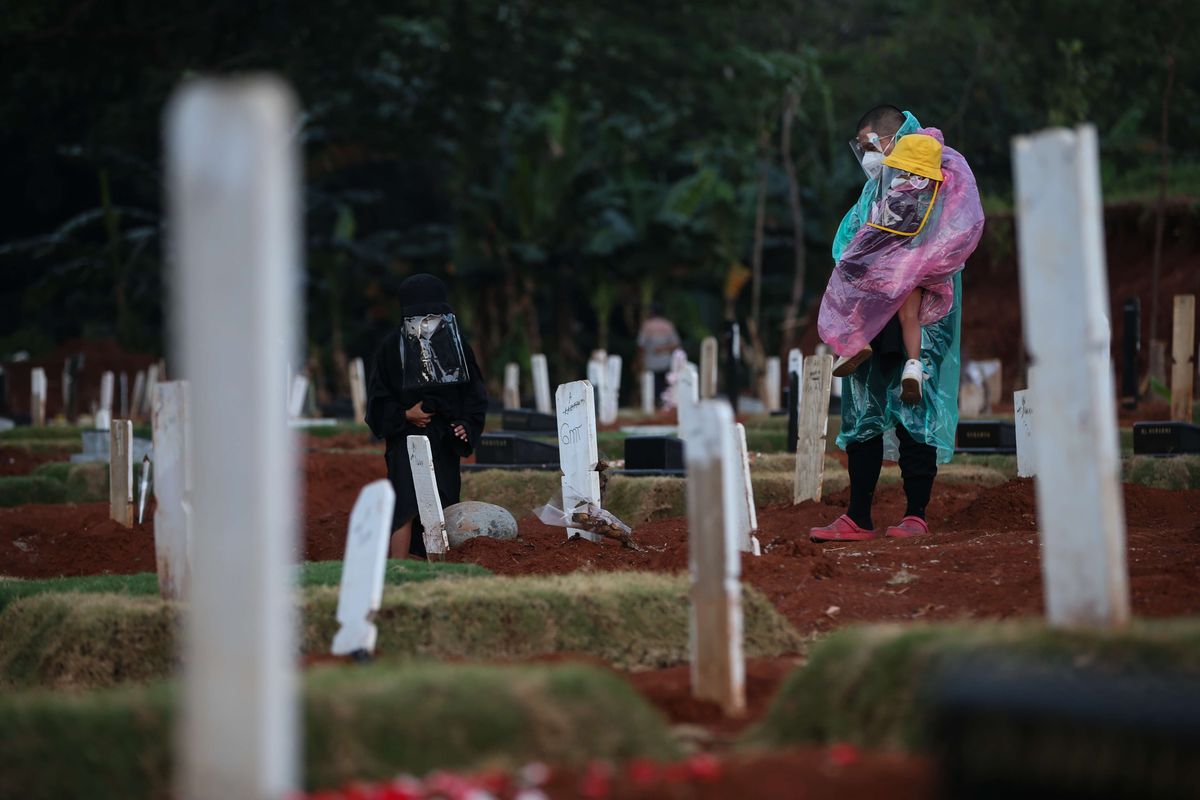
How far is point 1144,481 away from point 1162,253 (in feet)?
60.0

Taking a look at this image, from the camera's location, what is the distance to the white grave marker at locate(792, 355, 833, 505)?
1012 centimetres

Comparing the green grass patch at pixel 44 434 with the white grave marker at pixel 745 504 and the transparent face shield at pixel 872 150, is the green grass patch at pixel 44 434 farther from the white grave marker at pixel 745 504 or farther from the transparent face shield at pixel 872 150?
the white grave marker at pixel 745 504

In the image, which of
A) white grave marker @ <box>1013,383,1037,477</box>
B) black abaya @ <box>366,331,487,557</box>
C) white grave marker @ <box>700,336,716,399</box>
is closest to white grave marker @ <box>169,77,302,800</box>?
black abaya @ <box>366,331,487,557</box>

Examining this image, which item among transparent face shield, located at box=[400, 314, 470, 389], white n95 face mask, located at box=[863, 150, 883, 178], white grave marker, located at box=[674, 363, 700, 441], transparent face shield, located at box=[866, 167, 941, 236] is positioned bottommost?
white grave marker, located at box=[674, 363, 700, 441]

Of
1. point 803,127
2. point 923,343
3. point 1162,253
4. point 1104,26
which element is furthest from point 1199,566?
point 803,127

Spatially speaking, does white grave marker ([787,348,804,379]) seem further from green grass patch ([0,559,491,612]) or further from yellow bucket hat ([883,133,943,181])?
green grass patch ([0,559,491,612])

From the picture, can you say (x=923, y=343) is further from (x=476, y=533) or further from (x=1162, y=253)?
(x=1162, y=253)

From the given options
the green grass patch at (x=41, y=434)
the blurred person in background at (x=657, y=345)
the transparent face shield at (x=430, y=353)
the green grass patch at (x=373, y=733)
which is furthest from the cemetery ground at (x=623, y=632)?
the blurred person in background at (x=657, y=345)

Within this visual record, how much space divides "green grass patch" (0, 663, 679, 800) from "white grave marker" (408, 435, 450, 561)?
473cm

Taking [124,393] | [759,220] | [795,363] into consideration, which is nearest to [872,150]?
[795,363]

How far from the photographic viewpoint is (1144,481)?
11.3m

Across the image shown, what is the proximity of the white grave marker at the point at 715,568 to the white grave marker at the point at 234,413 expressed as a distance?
1794mm

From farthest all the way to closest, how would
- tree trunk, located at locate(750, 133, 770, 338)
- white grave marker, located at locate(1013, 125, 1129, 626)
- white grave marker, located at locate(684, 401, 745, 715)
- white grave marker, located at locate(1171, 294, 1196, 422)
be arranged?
1. tree trunk, located at locate(750, 133, 770, 338)
2. white grave marker, located at locate(1171, 294, 1196, 422)
3. white grave marker, located at locate(684, 401, 745, 715)
4. white grave marker, located at locate(1013, 125, 1129, 626)

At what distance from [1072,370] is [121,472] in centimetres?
784
